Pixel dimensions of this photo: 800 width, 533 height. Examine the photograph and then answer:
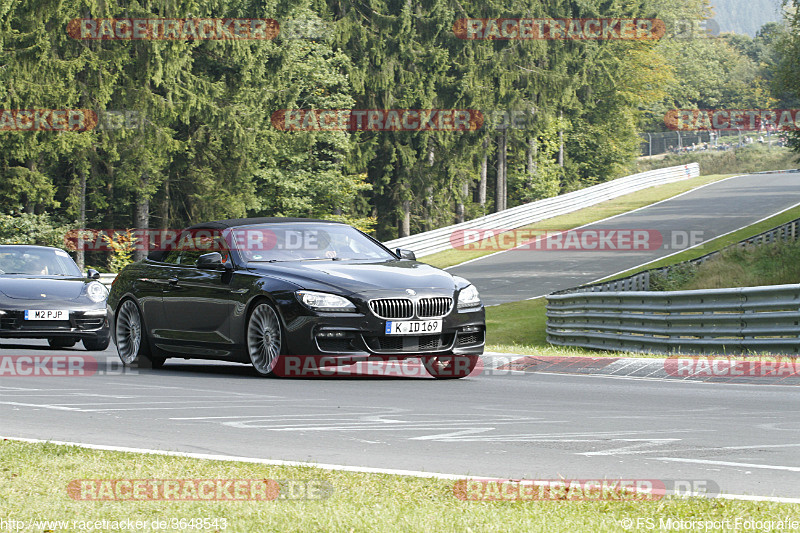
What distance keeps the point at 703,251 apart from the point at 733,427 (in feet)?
102

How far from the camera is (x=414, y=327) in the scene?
456 inches

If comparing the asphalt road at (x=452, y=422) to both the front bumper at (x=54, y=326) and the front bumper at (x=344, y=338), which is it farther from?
the front bumper at (x=54, y=326)

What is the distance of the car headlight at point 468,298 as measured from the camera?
39.2ft

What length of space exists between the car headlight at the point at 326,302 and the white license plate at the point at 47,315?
22.3 ft

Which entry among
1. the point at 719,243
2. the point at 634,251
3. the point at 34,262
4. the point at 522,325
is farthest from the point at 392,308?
the point at 634,251

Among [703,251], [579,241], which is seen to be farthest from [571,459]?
[579,241]

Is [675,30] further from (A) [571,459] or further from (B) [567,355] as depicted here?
(A) [571,459]

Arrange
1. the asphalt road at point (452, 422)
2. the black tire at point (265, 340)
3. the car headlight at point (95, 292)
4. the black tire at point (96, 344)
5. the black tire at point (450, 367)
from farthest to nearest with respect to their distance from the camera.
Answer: the black tire at point (96, 344) < the car headlight at point (95, 292) < the black tire at point (450, 367) < the black tire at point (265, 340) < the asphalt road at point (452, 422)

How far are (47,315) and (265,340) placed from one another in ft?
20.4

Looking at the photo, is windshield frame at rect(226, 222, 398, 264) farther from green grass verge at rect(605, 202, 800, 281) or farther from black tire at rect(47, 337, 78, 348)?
green grass verge at rect(605, 202, 800, 281)

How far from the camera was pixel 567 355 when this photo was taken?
15359 mm

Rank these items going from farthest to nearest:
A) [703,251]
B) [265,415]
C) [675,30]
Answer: [675,30] → [703,251] → [265,415]

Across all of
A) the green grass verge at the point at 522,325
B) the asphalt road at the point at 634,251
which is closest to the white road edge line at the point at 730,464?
the green grass verge at the point at 522,325

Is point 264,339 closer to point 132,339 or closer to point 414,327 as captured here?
point 414,327
